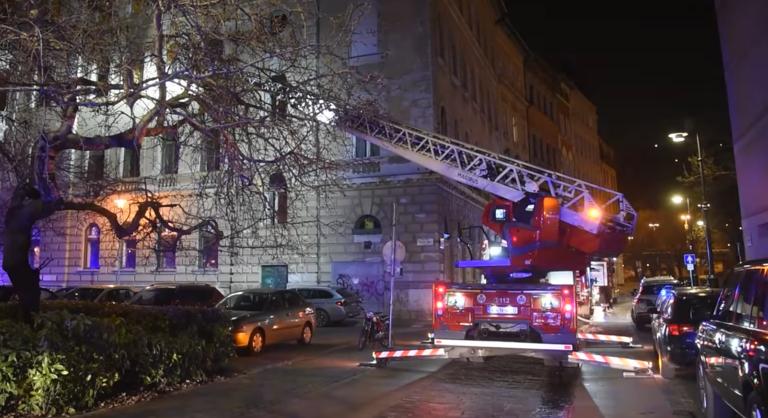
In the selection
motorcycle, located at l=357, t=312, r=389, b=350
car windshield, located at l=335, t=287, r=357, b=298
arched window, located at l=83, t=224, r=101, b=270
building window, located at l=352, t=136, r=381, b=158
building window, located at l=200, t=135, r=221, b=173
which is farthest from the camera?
arched window, located at l=83, t=224, r=101, b=270

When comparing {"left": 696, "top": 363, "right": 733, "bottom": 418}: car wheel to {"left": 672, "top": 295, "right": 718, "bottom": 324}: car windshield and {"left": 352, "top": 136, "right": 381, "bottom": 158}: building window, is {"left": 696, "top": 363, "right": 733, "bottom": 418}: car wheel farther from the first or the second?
{"left": 352, "top": 136, "right": 381, "bottom": 158}: building window

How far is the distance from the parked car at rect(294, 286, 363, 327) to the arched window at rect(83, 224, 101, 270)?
57.0 ft

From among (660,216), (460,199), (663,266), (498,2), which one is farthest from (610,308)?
(663,266)

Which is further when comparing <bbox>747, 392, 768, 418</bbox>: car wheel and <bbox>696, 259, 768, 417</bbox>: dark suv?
<bbox>696, 259, 768, 417</bbox>: dark suv

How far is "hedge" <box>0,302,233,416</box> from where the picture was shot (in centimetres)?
732

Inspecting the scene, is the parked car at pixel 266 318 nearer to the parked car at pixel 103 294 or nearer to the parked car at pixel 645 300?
the parked car at pixel 103 294

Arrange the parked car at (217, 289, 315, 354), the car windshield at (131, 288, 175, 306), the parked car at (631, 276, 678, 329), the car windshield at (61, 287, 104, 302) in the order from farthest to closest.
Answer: the car windshield at (61, 287, 104, 302)
the parked car at (631, 276, 678, 329)
the car windshield at (131, 288, 175, 306)
the parked car at (217, 289, 315, 354)

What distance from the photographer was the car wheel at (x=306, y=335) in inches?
628

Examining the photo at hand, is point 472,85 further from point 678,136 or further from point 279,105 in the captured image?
point 279,105

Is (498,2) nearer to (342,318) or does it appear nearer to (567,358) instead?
(342,318)

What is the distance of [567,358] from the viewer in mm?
10266

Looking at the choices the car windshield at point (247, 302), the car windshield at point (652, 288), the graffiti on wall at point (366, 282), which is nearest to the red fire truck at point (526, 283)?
the car windshield at point (247, 302)

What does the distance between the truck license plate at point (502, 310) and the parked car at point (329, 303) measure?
12885 mm

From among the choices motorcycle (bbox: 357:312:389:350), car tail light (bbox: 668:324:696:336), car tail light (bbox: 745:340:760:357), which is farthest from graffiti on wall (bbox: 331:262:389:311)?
car tail light (bbox: 745:340:760:357)
